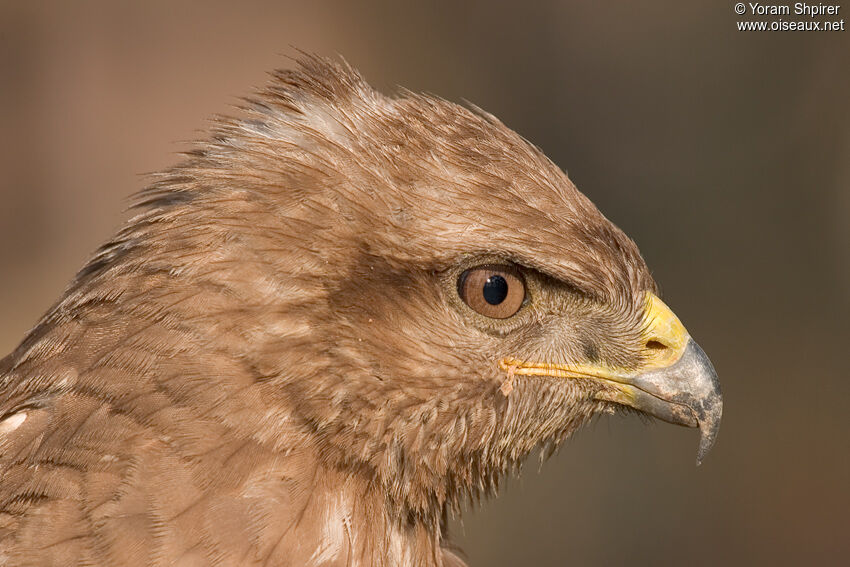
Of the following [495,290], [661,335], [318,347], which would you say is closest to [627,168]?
[661,335]

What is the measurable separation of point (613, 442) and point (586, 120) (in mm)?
3824

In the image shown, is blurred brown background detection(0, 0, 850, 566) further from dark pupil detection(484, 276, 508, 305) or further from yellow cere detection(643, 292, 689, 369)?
dark pupil detection(484, 276, 508, 305)

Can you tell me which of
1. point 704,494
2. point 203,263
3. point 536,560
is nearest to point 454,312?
point 203,263

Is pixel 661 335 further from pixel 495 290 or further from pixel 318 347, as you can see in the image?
pixel 318 347

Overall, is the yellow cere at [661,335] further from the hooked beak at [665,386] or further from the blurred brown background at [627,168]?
the blurred brown background at [627,168]

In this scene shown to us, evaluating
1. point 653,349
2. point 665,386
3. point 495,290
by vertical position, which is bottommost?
point 665,386

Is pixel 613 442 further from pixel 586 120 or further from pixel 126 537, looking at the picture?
pixel 126 537

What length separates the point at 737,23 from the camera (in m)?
11.6

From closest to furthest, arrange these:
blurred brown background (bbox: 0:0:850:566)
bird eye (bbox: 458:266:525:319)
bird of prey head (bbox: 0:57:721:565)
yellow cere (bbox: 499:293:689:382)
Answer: bird of prey head (bbox: 0:57:721:565) → bird eye (bbox: 458:266:525:319) → yellow cere (bbox: 499:293:689:382) → blurred brown background (bbox: 0:0:850:566)

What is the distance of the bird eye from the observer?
325 centimetres

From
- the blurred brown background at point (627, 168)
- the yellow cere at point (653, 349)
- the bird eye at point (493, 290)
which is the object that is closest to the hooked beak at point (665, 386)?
the yellow cere at point (653, 349)

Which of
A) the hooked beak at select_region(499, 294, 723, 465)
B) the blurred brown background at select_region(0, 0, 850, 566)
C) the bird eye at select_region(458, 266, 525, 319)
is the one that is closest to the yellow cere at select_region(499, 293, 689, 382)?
the hooked beak at select_region(499, 294, 723, 465)

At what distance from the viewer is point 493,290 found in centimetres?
328

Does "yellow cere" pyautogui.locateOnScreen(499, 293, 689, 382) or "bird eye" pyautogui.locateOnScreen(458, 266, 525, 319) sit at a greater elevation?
"bird eye" pyautogui.locateOnScreen(458, 266, 525, 319)
